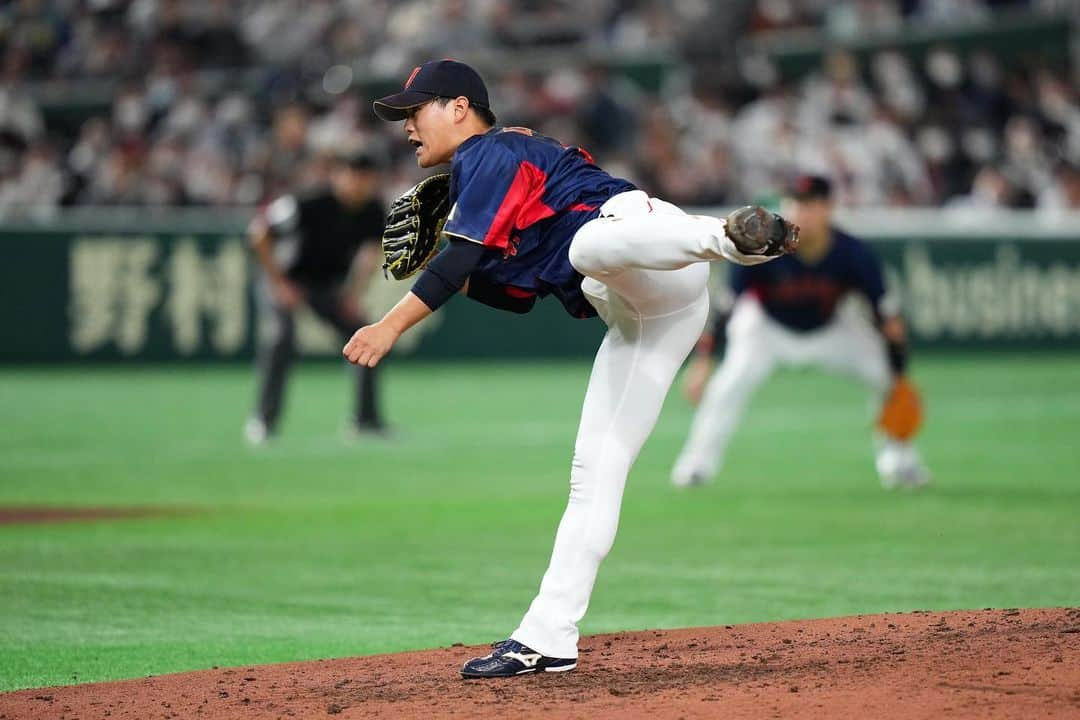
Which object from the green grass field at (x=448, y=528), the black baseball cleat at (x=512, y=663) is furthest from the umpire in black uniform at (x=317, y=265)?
the black baseball cleat at (x=512, y=663)

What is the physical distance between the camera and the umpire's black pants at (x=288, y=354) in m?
13.9

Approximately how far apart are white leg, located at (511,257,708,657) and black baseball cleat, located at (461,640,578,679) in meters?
0.03

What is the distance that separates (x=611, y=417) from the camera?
5.48m

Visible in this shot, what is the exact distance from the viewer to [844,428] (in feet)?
48.7

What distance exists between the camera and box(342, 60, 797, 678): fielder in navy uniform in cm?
519

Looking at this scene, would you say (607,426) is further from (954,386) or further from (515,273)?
(954,386)

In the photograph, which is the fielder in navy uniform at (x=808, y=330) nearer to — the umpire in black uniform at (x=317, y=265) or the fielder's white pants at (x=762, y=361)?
the fielder's white pants at (x=762, y=361)

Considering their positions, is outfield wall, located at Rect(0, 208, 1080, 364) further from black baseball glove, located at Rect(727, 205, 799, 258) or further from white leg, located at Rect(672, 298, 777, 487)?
black baseball glove, located at Rect(727, 205, 799, 258)

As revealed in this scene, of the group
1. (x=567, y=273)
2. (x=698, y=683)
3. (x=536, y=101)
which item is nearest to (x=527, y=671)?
(x=698, y=683)

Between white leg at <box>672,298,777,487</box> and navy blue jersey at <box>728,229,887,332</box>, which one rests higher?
navy blue jersey at <box>728,229,887,332</box>

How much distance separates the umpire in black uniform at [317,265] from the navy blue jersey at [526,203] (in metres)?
8.20

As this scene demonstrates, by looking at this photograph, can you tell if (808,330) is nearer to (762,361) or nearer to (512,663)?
(762,361)

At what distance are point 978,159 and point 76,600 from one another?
17219 mm

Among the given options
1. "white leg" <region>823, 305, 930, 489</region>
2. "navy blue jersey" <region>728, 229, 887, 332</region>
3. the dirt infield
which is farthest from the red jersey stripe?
"white leg" <region>823, 305, 930, 489</region>
